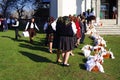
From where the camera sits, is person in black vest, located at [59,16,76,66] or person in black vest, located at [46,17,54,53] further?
person in black vest, located at [46,17,54,53]

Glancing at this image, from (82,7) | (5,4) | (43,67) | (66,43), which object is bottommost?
(43,67)

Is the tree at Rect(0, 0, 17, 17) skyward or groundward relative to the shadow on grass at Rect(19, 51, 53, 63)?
skyward

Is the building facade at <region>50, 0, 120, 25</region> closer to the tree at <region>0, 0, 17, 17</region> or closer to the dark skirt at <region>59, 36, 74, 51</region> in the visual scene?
the dark skirt at <region>59, 36, 74, 51</region>

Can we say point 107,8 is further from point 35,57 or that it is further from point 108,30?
point 35,57

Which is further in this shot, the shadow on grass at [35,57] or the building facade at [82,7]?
the building facade at [82,7]

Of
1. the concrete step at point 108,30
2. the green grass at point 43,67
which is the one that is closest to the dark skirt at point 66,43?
the green grass at point 43,67

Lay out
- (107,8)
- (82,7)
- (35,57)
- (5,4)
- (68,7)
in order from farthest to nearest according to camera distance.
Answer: (5,4), (107,8), (82,7), (68,7), (35,57)

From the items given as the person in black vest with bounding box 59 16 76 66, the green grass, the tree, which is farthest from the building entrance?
the tree

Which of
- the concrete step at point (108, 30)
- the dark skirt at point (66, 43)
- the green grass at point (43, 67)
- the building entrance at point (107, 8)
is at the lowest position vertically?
the green grass at point (43, 67)

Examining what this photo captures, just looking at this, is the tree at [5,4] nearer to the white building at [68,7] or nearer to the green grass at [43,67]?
the white building at [68,7]

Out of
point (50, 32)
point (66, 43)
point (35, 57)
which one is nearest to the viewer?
point (66, 43)

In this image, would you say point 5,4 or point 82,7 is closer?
point 82,7

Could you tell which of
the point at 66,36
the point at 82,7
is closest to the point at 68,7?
the point at 82,7

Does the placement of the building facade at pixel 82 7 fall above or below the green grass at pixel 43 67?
above
